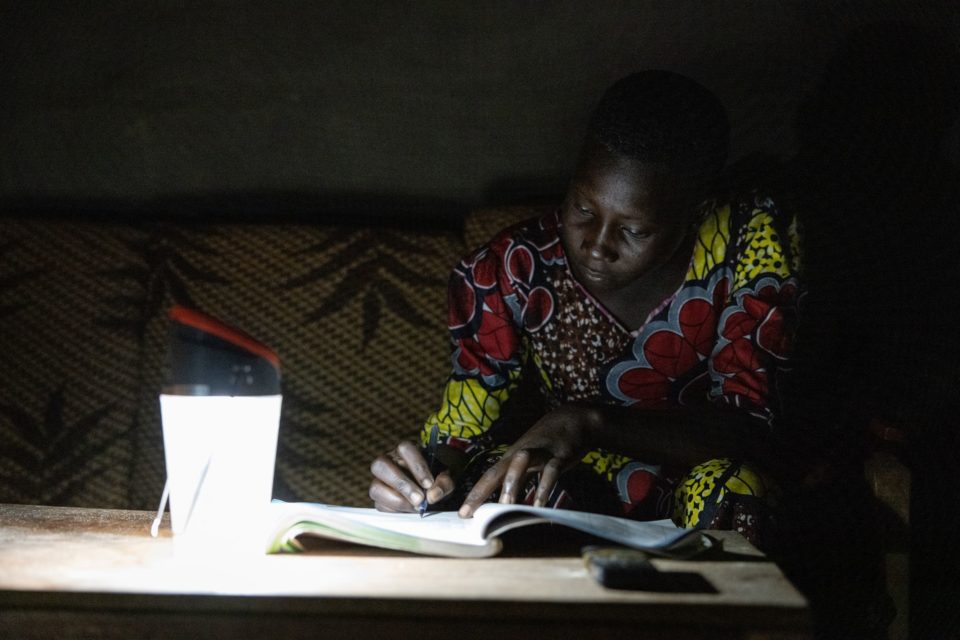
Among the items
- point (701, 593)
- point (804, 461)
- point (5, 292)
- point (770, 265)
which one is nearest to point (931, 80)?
point (770, 265)

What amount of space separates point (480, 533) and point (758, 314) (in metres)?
0.62

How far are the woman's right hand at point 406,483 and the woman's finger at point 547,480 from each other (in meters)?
0.11

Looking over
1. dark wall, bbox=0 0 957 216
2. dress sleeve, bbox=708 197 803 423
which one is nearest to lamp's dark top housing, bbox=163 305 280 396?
dress sleeve, bbox=708 197 803 423

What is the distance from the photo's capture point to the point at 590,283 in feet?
4.33

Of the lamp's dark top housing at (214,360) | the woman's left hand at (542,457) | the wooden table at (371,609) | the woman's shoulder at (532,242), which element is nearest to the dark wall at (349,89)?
the woman's shoulder at (532,242)

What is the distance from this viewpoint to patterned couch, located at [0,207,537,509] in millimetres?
1563

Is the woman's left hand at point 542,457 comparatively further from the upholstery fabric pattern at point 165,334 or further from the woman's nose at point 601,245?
the upholstery fabric pattern at point 165,334

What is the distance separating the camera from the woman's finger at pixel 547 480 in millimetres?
1021

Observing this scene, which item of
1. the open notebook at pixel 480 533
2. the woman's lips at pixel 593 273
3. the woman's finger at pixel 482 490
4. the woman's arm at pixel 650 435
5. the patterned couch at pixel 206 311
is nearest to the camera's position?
the open notebook at pixel 480 533

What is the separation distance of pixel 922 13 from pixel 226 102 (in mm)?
1340

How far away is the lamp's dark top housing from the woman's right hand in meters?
0.26

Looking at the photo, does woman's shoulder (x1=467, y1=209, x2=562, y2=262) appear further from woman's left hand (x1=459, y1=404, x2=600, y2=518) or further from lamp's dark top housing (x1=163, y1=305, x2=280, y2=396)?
lamp's dark top housing (x1=163, y1=305, x2=280, y2=396)

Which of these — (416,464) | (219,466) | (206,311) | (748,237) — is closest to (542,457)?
(416,464)

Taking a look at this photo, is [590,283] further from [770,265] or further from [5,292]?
[5,292]
